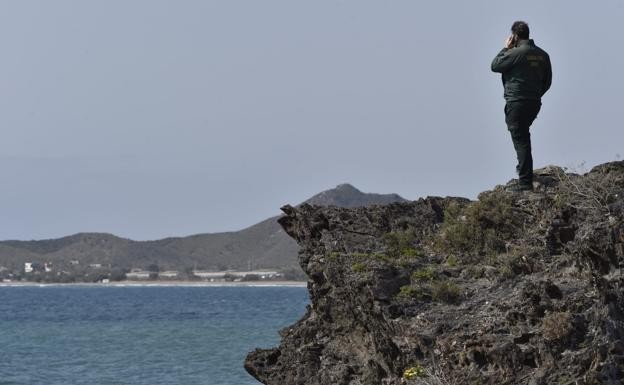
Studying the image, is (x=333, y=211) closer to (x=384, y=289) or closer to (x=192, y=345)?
(x=384, y=289)

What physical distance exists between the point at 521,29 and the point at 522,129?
1017 mm

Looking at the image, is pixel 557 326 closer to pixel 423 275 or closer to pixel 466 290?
pixel 466 290

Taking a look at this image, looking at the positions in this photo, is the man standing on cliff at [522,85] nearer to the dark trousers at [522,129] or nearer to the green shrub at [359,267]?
the dark trousers at [522,129]

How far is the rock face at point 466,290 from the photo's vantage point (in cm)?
1005

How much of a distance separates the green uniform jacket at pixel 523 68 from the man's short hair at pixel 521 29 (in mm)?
74

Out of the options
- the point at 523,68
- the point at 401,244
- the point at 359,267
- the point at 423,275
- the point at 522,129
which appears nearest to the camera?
the point at 423,275

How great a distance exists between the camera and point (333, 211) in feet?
42.3

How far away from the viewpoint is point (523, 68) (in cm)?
1266

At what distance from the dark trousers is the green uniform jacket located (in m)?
0.08

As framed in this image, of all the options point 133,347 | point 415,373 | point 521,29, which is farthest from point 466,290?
point 133,347

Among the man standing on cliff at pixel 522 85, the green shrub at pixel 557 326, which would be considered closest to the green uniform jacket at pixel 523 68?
the man standing on cliff at pixel 522 85

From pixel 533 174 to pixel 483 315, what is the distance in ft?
9.49

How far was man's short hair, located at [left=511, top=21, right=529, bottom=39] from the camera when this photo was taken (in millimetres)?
12797

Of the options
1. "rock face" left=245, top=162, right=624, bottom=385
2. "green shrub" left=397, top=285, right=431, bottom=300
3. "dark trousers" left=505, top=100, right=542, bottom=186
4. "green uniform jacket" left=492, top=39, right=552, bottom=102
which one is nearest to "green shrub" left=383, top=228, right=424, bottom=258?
"rock face" left=245, top=162, right=624, bottom=385
